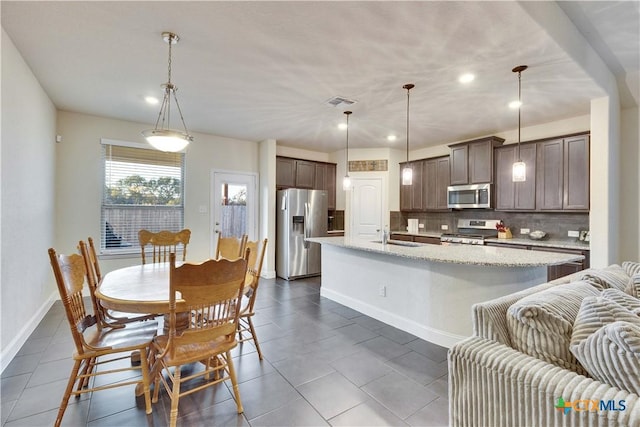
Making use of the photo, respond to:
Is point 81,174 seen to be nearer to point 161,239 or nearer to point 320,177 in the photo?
point 161,239

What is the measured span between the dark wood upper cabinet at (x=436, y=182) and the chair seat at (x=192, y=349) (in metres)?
4.74

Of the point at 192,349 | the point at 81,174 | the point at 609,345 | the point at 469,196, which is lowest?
the point at 192,349

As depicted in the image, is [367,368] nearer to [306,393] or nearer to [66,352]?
[306,393]

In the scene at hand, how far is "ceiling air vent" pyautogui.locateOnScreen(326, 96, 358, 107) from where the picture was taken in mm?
3473

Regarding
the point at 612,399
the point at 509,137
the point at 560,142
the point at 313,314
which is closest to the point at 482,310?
the point at 612,399

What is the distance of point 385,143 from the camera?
574 centimetres

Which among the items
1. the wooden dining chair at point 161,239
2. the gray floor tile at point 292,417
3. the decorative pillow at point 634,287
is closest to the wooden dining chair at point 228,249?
the wooden dining chair at point 161,239

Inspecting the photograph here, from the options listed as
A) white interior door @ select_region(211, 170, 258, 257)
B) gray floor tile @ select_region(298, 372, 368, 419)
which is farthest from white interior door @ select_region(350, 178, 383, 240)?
gray floor tile @ select_region(298, 372, 368, 419)

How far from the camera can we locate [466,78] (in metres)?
2.89

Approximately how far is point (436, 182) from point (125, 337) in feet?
17.3

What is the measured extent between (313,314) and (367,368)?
4.17 ft

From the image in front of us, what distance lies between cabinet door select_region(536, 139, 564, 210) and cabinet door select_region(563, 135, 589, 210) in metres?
0.06

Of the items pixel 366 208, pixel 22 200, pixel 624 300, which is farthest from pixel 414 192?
pixel 22 200

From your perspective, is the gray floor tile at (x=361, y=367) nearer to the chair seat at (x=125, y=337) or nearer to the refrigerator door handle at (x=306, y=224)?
the chair seat at (x=125, y=337)
